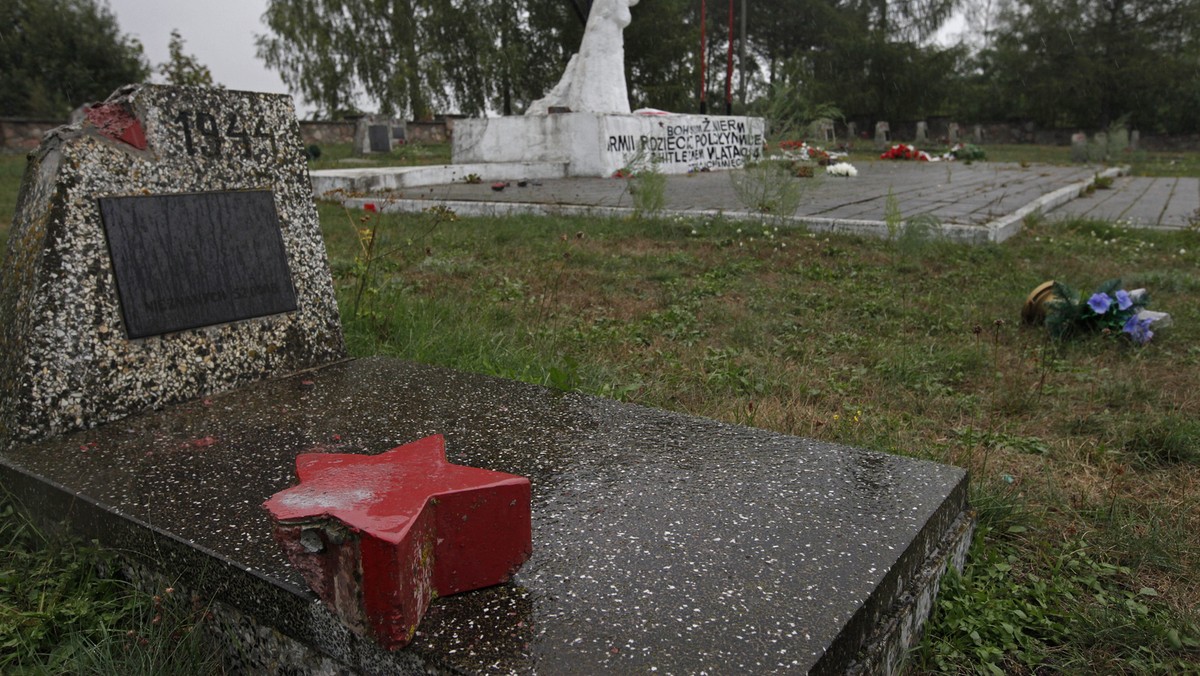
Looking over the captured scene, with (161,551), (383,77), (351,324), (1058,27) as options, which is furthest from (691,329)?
(1058,27)

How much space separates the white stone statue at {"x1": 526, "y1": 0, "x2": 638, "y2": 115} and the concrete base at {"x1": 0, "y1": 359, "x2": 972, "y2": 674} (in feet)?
33.7

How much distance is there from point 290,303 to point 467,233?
3.56 m

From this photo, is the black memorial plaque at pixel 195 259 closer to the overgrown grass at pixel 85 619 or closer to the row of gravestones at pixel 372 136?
the overgrown grass at pixel 85 619

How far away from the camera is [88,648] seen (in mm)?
1294

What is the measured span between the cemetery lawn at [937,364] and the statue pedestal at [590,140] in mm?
5412

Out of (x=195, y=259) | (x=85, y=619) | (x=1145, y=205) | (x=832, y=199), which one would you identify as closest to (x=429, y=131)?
(x=832, y=199)

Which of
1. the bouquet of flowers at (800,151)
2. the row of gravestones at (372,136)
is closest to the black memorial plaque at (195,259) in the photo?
the bouquet of flowers at (800,151)

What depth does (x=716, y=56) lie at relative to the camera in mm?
37094

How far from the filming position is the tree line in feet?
77.6

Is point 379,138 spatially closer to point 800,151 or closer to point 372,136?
point 372,136

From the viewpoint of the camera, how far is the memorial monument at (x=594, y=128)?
429 inches

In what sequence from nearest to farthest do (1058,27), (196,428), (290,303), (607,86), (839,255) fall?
(196,428)
(290,303)
(839,255)
(607,86)
(1058,27)

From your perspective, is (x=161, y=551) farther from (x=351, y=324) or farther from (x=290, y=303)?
(x=351, y=324)

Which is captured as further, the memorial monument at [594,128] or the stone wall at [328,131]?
the stone wall at [328,131]
